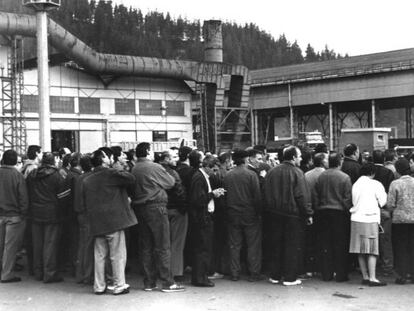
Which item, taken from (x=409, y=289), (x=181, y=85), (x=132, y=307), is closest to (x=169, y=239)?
(x=132, y=307)

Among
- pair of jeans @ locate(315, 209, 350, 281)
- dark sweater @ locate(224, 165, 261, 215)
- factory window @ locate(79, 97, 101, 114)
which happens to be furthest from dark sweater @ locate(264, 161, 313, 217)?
factory window @ locate(79, 97, 101, 114)

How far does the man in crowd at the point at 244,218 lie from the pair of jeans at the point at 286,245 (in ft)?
1.07

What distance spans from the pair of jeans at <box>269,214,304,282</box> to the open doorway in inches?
1182

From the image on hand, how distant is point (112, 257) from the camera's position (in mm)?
7680

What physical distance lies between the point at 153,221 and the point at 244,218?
1565mm

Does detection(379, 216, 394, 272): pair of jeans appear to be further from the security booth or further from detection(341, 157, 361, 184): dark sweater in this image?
the security booth

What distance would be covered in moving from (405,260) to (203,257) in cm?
307

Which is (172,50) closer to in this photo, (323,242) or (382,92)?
(382,92)

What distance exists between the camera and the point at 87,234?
8.56 m

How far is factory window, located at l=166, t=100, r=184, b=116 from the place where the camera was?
41531 millimetres

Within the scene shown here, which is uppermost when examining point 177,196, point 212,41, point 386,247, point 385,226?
point 212,41

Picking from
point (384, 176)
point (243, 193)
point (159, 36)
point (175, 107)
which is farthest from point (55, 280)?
point (159, 36)

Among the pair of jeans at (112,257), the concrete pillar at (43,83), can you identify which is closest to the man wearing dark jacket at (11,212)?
the pair of jeans at (112,257)

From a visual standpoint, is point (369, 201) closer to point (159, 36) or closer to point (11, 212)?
point (11, 212)
